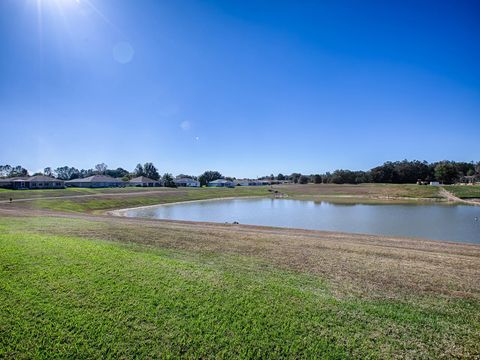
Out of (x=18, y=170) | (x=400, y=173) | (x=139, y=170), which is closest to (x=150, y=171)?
(x=139, y=170)

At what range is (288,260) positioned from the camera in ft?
30.3

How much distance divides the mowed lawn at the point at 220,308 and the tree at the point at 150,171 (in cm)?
12080

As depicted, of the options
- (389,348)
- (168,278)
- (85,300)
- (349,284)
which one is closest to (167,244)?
(168,278)

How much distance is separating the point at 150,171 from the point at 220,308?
127898mm

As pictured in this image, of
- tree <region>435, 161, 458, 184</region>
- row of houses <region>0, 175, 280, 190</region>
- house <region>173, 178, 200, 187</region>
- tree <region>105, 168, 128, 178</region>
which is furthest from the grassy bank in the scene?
tree <region>105, 168, 128, 178</region>

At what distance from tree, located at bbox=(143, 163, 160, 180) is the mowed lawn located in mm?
120804

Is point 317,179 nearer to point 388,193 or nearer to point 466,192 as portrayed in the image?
point 388,193

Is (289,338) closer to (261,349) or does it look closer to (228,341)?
(261,349)

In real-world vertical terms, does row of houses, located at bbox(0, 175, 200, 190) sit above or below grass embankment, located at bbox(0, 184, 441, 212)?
above

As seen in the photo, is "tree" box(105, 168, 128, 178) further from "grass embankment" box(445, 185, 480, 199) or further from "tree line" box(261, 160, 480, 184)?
"grass embankment" box(445, 185, 480, 199)

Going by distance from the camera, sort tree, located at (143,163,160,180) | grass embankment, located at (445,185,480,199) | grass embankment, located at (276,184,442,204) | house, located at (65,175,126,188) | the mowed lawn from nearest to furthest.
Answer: the mowed lawn < grass embankment, located at (445,185,480,199) < grass embankment, located at (276,184,442,204) < house, located at (65,175,126,188) < tree, located at (143,163,160,180)

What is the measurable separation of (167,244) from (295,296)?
669 centimetres

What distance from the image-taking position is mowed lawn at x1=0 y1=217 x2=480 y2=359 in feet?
14.4

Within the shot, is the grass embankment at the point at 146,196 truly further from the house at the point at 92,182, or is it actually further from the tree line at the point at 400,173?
the tree line at the point at 400,173
